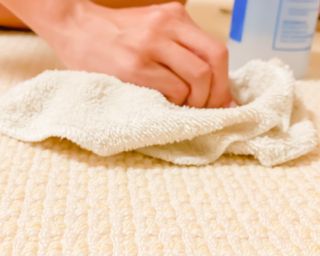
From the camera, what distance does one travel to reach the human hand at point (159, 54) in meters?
0.41

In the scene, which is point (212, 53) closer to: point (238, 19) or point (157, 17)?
point (157, 17)

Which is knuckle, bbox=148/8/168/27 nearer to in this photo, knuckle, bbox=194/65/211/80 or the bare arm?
knuckle, bbox=194/65/211/80

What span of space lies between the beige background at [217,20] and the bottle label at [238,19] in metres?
0.10

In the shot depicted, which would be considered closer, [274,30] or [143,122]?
[143,122]

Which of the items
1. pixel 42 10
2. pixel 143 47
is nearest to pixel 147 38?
pixel 143 47

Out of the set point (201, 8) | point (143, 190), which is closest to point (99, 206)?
point (143, 190)

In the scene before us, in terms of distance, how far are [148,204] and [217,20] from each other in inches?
27.3

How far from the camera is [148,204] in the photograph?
1.04 feet

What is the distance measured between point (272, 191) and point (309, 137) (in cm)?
7

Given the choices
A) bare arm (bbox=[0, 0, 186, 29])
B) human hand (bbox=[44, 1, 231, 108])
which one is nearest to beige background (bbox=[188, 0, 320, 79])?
bare arm (bbox=[0, 0, 186, 29])

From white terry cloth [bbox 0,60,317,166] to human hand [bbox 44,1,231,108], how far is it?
0.02 meters

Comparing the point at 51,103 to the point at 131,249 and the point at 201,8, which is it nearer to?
the point at 131,249

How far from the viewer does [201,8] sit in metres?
1.06

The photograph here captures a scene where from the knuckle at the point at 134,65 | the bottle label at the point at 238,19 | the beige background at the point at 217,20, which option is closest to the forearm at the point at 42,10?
the knuckle at the point at 134,65
